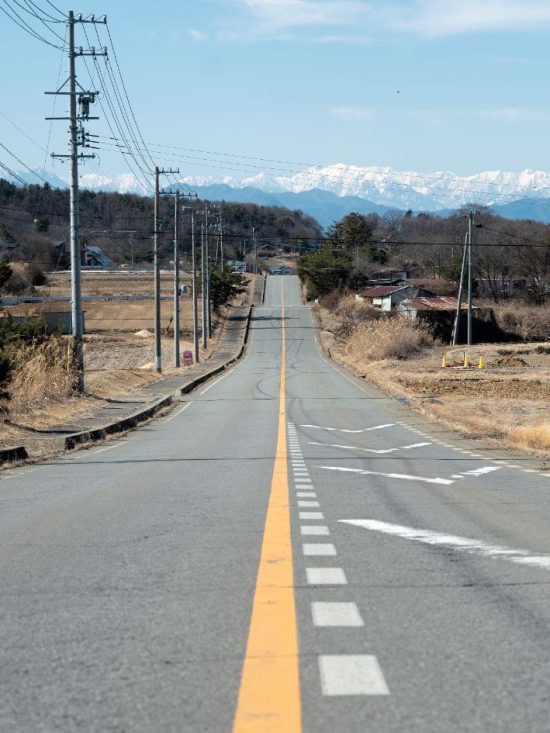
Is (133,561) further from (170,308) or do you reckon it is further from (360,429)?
(170,308)

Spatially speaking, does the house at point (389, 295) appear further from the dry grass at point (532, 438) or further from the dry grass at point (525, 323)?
the dry grass at point (532, 438)

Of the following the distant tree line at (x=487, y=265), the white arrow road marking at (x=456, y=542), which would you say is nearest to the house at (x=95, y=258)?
the distant tree line at (x=487, y=265)

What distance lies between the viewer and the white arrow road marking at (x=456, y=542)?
22.9 feet

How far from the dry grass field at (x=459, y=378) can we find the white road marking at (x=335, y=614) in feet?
44.1

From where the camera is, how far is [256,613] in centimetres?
534

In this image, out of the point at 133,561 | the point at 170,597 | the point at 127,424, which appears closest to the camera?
the point at 170,597

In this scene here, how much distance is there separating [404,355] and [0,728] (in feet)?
221

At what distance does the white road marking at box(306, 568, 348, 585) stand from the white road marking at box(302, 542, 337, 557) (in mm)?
535

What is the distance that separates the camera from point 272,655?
454 centimetres

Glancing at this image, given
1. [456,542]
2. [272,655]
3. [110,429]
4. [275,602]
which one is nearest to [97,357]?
[110,429]

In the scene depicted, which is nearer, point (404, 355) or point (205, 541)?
point (205, 541)

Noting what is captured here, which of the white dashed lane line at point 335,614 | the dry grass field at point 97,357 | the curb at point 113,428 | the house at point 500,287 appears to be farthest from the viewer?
the house at point 500,287

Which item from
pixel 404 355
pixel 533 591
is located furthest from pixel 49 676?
pixel 404 355

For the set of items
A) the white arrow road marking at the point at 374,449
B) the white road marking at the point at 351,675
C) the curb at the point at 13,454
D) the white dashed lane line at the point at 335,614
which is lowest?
the white arrow road marking at the point at 374,449
